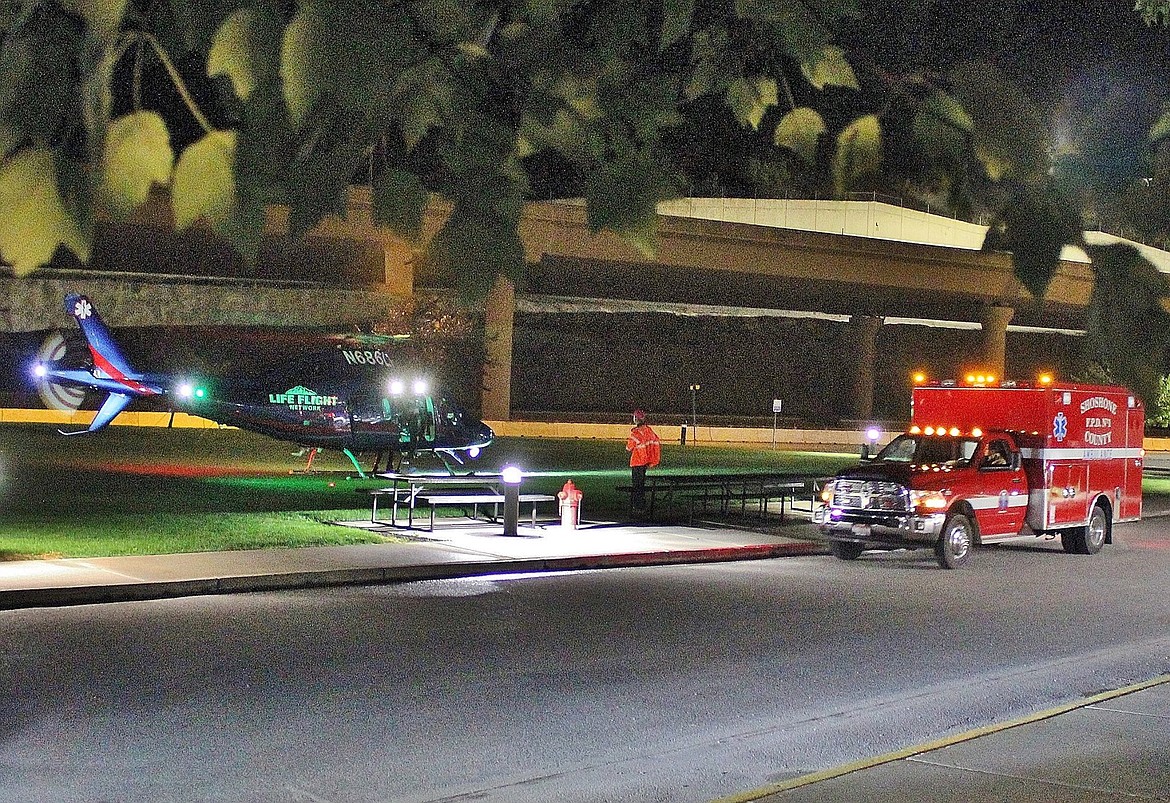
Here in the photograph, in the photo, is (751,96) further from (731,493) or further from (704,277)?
(704,277)

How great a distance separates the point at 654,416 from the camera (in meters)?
75.8

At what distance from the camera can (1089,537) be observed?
21578mm

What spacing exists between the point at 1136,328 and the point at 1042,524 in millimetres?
18623

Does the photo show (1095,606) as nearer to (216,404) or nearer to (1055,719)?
(1055,719)

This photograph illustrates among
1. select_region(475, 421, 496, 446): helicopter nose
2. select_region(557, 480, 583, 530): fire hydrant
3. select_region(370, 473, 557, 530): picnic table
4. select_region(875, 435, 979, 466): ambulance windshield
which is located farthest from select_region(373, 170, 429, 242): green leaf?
select_region(475, 421, 496, 446): helicopter nose

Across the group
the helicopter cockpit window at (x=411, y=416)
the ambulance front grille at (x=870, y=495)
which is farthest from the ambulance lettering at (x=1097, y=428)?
the helicopter cockpit window at (x=411, y=416)

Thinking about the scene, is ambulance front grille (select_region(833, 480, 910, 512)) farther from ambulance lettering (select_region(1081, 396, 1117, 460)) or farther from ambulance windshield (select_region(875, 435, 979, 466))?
ambulance lettering (select_region(1081, 396, 1117, 460))

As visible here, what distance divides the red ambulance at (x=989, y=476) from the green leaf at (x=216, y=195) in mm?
16949

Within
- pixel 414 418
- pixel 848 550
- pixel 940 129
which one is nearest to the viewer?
pixel 940 129

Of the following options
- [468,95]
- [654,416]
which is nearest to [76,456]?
[468,95]

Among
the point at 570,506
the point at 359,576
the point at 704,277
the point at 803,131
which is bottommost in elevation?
the point at 359,576

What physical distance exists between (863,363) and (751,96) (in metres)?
83.6

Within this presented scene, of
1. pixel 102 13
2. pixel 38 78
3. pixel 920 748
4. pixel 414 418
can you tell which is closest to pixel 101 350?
pixel 414 418

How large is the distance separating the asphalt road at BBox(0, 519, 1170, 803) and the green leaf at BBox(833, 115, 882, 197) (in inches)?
193
